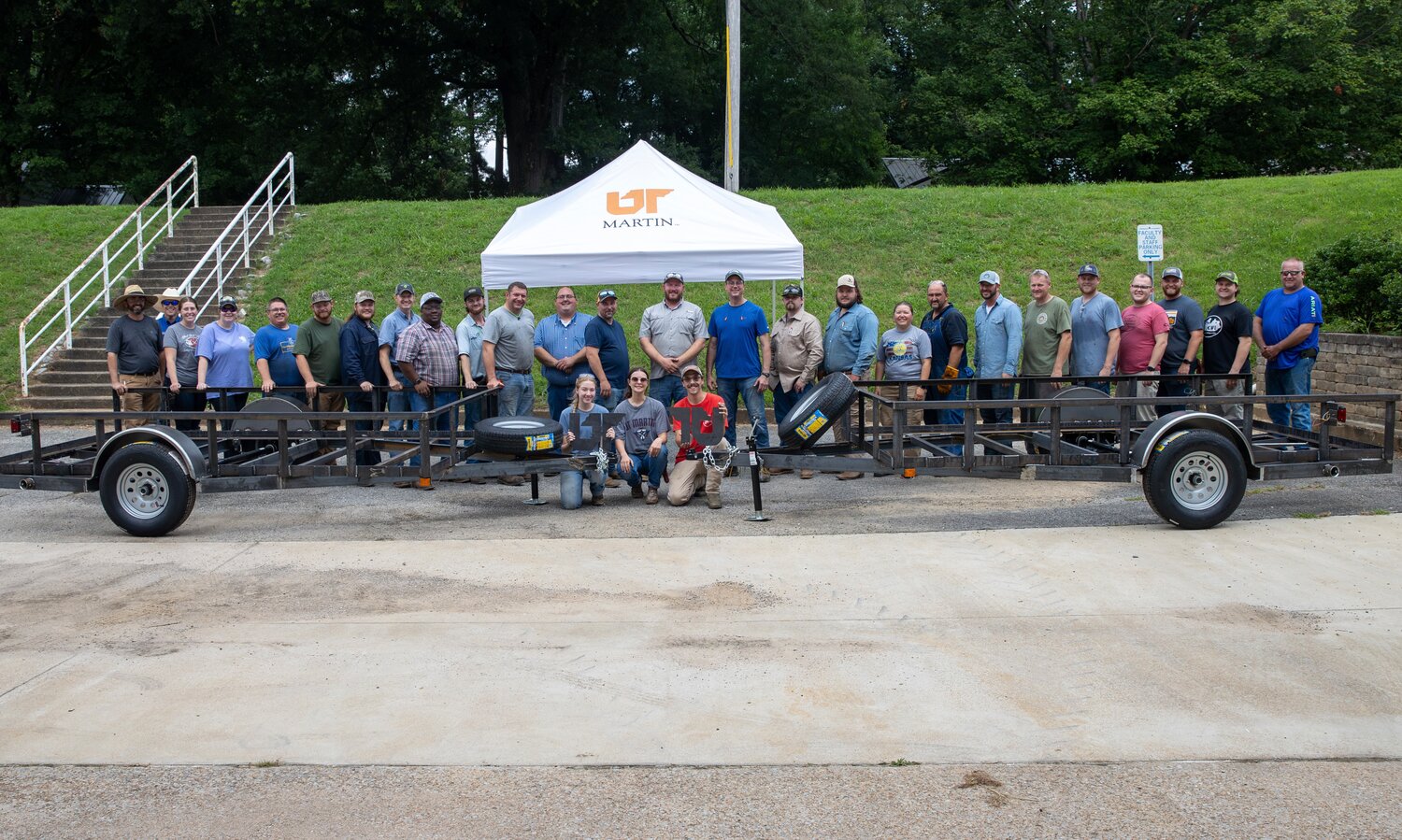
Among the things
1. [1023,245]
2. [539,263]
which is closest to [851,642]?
[539,263]

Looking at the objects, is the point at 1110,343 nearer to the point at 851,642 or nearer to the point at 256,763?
the point at 851,642

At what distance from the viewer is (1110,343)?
10695mm

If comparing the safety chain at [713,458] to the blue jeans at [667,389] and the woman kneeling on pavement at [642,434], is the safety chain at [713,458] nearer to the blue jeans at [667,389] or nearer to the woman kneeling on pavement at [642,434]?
the woman kneeling on pavement at [642,434]

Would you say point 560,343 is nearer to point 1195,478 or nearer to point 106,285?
point 1195,478

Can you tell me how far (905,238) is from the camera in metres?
21.1

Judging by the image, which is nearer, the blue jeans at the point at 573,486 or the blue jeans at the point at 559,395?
the blue jeans at the point at 573,486

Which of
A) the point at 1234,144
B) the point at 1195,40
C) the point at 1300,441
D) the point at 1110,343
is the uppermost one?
the point at 1195,40

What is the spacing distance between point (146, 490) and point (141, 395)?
8.84ft

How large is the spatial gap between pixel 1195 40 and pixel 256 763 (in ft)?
120

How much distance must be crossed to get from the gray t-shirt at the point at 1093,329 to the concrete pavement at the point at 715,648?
2797 millimetres

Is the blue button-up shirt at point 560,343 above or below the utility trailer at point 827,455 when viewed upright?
above

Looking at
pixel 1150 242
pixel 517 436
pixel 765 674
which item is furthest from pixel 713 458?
pixel 1150 242

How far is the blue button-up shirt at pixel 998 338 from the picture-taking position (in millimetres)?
10992

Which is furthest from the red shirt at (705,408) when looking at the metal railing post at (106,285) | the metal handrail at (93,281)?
the metal railing post at (106,285)
